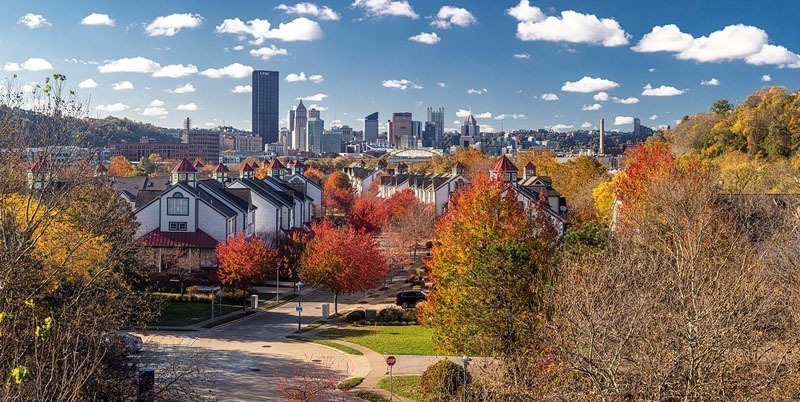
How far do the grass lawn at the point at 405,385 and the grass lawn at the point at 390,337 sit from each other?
12.1 ft

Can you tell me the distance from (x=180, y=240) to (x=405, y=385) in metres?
27.9

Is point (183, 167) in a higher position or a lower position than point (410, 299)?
higher

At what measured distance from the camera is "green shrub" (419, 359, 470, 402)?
2223cm

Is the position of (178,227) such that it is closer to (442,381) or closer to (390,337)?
(390,337)

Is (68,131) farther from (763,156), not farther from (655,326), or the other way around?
(763,156)

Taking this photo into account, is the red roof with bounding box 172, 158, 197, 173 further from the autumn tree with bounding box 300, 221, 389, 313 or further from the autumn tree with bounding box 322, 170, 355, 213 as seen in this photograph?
the autumn tree with bounding box 322, 170, 355, 213

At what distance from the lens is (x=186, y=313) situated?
39094mm

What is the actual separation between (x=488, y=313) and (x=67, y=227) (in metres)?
18.5

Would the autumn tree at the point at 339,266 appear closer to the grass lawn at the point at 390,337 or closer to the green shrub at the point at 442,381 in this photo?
the grass lawn at the point at 390,337

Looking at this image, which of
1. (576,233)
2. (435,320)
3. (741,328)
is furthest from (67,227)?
(741,328)

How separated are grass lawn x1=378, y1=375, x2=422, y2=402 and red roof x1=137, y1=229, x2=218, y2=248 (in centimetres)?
2489

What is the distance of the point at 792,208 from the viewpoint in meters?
34.1

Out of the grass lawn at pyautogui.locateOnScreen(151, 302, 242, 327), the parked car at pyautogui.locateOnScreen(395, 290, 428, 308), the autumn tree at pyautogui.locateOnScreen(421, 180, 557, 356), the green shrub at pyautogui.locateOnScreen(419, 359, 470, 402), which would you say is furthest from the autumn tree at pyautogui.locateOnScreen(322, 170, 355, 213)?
the green shrub at pyautogui.locateOnScreen(419, 359, 470, 402)

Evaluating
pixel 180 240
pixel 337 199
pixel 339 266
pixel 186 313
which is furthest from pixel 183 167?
pixel 337 199
